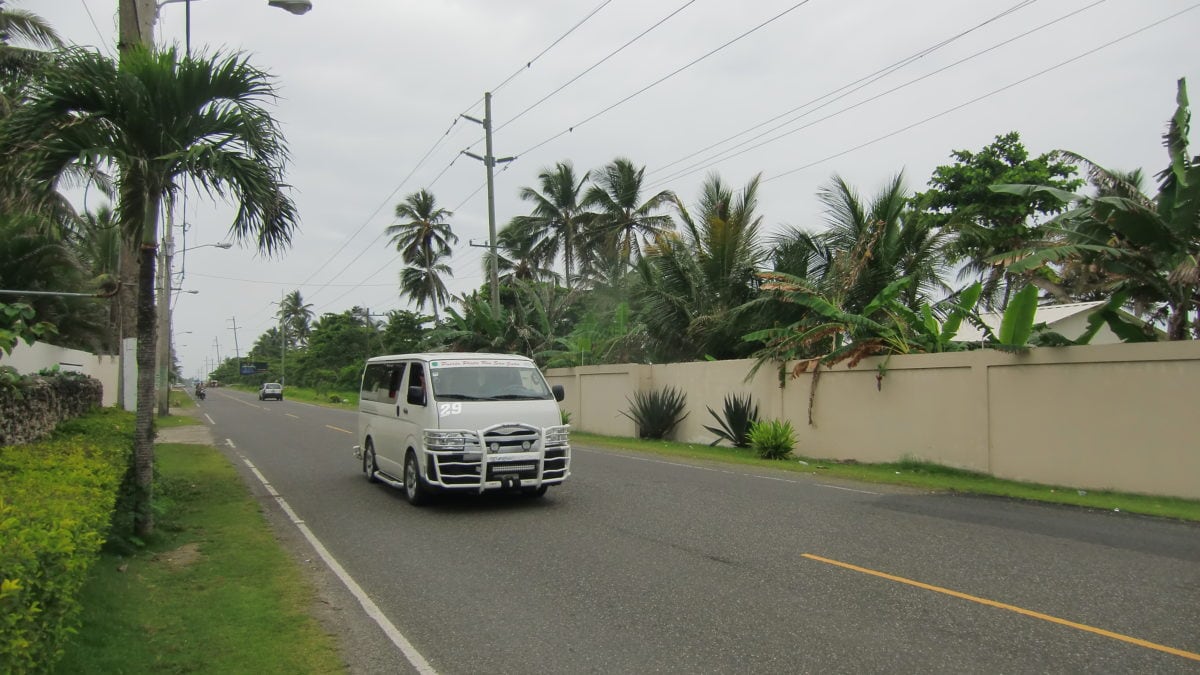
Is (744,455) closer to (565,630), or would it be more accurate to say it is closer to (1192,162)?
(1192,162)

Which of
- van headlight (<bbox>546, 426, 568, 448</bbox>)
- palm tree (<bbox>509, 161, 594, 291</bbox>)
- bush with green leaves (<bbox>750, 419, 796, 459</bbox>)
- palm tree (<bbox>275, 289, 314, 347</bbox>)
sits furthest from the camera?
palm tree (<bbox>275, 289, 314, 347</bbox>)

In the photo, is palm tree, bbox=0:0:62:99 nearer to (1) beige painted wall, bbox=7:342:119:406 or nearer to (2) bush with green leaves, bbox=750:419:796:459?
(1) beige painted wall, bbox=7:342:119:406

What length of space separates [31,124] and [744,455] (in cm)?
1428

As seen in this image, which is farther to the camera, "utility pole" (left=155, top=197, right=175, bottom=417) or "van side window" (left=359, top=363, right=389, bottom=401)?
"utility pole" (left=155, top=197, right=175, bottom=417)

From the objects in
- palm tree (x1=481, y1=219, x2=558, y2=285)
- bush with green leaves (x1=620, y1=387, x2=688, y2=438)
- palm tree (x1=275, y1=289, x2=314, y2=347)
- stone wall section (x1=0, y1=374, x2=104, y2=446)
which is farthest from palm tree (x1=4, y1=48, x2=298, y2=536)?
palm tree (x1=275, y1=289, x2=314, y2=347)

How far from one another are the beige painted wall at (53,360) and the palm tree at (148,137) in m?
5.40

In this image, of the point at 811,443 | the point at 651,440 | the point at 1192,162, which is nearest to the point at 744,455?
the point at 811,443

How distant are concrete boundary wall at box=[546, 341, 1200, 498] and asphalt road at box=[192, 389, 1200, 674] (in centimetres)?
201

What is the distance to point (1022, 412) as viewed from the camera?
13.5 meters

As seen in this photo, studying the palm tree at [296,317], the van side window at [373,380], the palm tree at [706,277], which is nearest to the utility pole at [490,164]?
the palm tree at [706,277]

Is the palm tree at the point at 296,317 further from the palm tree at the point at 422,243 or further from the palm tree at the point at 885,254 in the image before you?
the palm tree at the point at 885,254

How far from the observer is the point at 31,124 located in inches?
327

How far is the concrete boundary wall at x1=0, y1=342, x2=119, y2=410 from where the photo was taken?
1842 centimetres

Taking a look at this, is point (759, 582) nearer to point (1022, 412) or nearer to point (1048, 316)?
Result: point (1022, 412)
